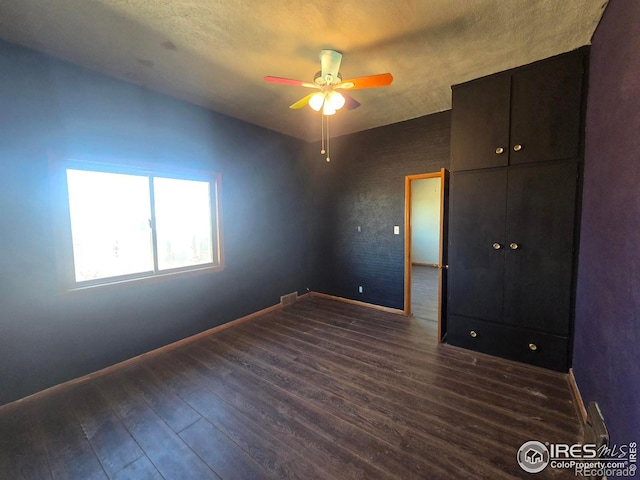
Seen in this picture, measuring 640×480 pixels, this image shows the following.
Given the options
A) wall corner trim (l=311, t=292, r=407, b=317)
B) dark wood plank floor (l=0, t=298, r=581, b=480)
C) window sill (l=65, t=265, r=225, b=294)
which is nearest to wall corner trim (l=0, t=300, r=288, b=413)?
dark wood plank floor (l=0, t=298, r=581, b=480)

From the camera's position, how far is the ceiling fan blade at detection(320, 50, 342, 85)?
2.10 m

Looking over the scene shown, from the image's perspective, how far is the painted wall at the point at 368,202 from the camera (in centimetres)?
359

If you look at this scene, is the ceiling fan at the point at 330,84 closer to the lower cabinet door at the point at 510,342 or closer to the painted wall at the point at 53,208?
the painted wall at the point at 53,208

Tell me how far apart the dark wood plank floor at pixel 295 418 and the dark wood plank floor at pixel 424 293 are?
105 centimetres

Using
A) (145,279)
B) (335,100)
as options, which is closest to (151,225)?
(145,279)

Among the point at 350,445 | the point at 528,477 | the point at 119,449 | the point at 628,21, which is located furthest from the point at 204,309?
the point at 628,21

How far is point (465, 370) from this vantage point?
2.42 meters

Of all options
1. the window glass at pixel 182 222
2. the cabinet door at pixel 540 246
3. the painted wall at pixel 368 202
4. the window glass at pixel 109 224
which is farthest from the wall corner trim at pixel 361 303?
the window glass at pixel 109 224

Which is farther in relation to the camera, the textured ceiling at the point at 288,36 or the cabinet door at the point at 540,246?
the cabinet door at the point at 540,246

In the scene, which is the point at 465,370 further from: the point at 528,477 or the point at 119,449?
the point at 119,449

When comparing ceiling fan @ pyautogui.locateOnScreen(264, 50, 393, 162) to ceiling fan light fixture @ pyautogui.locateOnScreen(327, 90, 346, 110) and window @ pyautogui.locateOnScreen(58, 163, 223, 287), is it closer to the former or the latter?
ceiling fan light fixture @ pyautogui.locateOnScreen(327, 90, 346, 110)

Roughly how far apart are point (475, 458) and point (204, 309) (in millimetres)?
3016

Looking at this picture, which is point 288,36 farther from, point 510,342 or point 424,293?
point 424,293

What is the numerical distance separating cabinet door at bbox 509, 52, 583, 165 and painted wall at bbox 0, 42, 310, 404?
320 centimetres
